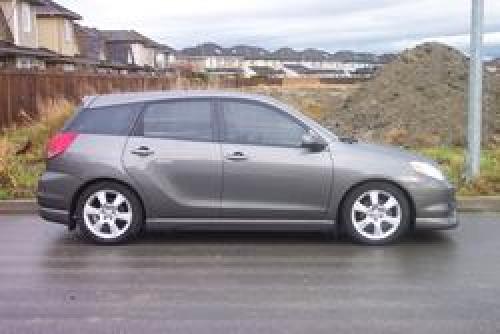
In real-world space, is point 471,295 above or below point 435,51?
below

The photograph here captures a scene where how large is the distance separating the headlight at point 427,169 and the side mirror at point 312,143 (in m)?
0.92

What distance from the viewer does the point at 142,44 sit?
315 ft

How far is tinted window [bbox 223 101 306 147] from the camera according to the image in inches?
352

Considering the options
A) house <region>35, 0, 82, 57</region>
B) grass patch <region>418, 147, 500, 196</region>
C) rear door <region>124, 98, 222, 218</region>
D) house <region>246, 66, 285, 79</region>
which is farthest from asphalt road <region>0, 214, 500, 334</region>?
house <region>246, 66, 285, 79</region>

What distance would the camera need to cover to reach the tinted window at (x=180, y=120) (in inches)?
356

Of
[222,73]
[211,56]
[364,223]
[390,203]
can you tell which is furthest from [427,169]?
[211,56]

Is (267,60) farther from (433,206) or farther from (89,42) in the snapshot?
(433,206)

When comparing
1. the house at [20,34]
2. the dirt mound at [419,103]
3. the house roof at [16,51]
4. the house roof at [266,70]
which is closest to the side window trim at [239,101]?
the dirt mound at [419,103]

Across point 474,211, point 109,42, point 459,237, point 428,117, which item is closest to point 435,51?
point 428,117

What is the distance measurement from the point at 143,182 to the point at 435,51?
577 inches

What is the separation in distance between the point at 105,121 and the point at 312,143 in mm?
2150

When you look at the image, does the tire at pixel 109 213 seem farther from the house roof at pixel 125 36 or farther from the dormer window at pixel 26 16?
the house roof at pixel 125 36

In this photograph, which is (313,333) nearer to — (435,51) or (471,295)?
(471,295)

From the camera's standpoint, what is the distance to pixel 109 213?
8.92m
